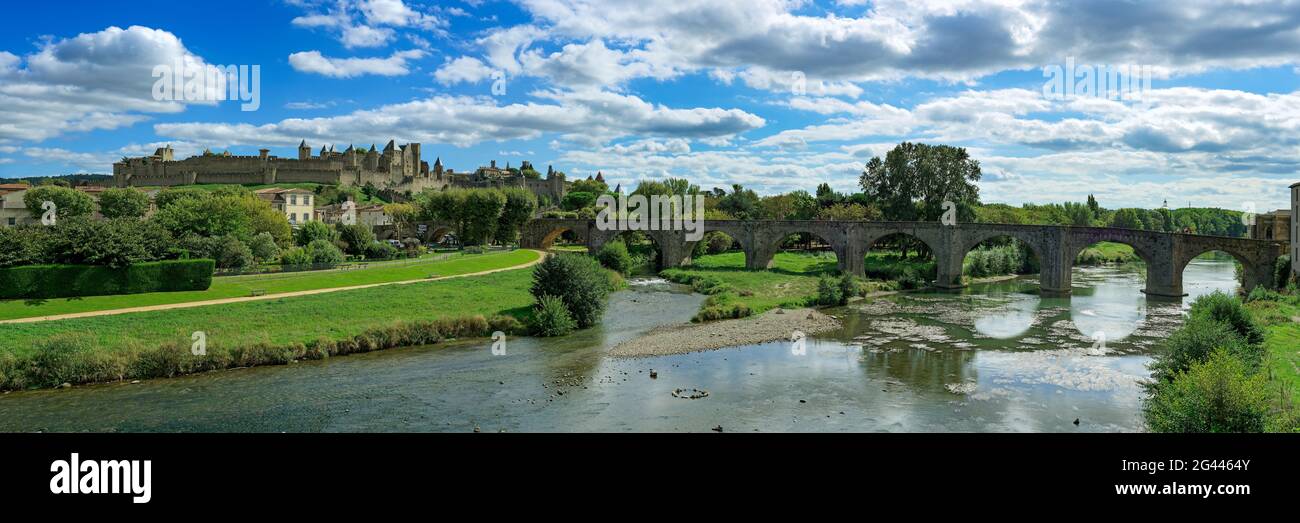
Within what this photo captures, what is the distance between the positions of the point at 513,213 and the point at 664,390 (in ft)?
185

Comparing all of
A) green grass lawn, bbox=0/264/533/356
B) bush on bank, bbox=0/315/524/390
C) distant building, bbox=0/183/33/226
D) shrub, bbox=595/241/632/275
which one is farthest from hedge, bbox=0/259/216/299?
distant building, bbox=0/183/33/226

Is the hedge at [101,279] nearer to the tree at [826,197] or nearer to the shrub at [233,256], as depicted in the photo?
the shrub at [233,256]

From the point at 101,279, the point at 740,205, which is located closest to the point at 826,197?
the point at 740,205

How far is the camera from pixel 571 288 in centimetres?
3684

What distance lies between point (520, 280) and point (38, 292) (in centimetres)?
2395

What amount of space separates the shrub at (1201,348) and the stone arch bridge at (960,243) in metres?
32.5

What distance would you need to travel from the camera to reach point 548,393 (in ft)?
76.9

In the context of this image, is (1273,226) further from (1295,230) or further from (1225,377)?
(1225,377)

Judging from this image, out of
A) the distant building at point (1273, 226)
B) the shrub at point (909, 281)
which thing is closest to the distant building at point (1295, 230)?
the distant building at point (1273, 226)

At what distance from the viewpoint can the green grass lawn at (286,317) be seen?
1055 inches

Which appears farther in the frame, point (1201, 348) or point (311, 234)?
point (311, 234)

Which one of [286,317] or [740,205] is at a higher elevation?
[740,205]
